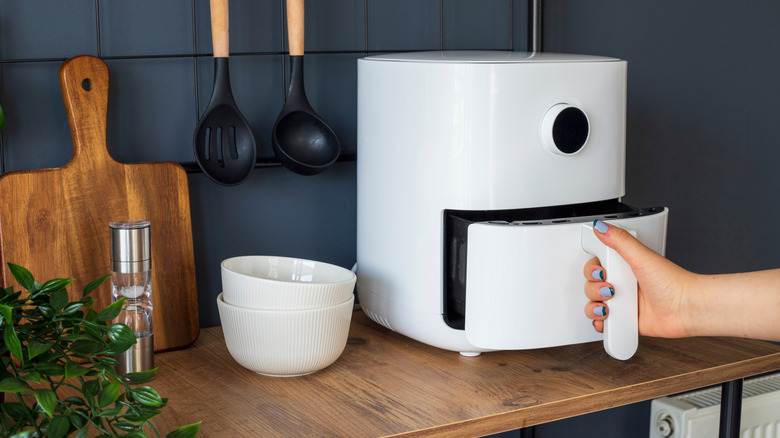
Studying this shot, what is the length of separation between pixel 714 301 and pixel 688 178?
2.36 ft

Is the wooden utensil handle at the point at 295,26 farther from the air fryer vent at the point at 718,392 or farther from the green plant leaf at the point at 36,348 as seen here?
the air fryer vent at the point at 718,392

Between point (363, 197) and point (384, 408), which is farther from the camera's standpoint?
point (363, 197)

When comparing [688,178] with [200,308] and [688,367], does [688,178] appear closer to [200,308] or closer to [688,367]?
[688,367]

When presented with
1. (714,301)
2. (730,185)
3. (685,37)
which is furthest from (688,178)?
(714,301)

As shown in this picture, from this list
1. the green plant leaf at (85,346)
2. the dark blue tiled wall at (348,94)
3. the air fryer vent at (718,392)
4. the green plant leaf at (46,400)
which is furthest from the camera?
the air fryer vent at (718,392)

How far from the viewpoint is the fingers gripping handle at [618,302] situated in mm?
894

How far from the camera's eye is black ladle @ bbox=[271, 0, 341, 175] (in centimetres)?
112

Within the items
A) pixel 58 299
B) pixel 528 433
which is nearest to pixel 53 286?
pixel 58 299

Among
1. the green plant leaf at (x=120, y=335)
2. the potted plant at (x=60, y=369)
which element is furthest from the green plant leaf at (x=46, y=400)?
the green plant leaf at (x=120, y=335)

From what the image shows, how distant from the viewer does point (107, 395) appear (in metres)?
0.56

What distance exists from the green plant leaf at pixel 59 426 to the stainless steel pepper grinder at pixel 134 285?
36 cm

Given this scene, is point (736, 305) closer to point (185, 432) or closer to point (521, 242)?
point (521, 242)

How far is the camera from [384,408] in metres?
0.86

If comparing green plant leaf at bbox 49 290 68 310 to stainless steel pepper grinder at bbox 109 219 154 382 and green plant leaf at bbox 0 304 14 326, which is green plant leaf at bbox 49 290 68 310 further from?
stainless steel pepper grinder at bbox 109 219 154 382
